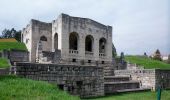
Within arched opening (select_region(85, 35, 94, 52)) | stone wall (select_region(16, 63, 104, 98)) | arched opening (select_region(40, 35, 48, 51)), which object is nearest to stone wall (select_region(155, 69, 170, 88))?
stone wall (select_region(16, 63, 104, 98))

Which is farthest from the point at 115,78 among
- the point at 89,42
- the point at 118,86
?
the point at 89,42

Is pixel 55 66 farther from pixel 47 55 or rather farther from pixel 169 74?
pixel 169 74

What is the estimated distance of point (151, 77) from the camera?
2530 cm

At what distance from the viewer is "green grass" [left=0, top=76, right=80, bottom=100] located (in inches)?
439

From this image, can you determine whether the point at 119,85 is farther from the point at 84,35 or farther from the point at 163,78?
the point at 84,35

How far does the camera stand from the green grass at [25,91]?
36.6 ft

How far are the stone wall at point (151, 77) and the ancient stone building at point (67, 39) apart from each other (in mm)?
4843

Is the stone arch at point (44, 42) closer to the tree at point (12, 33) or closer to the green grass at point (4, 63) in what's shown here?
the green grass at point (4, 63)

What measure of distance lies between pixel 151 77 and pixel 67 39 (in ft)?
28.0

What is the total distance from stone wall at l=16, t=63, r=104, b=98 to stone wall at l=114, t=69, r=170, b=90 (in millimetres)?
7556

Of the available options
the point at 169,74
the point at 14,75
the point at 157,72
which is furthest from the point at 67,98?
the point at 169,74

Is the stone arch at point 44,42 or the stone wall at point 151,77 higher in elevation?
the stone arch at point 44,42

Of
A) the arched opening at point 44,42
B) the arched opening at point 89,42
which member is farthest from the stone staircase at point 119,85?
the arched opening at point 44,42

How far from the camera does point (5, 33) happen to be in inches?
2085
